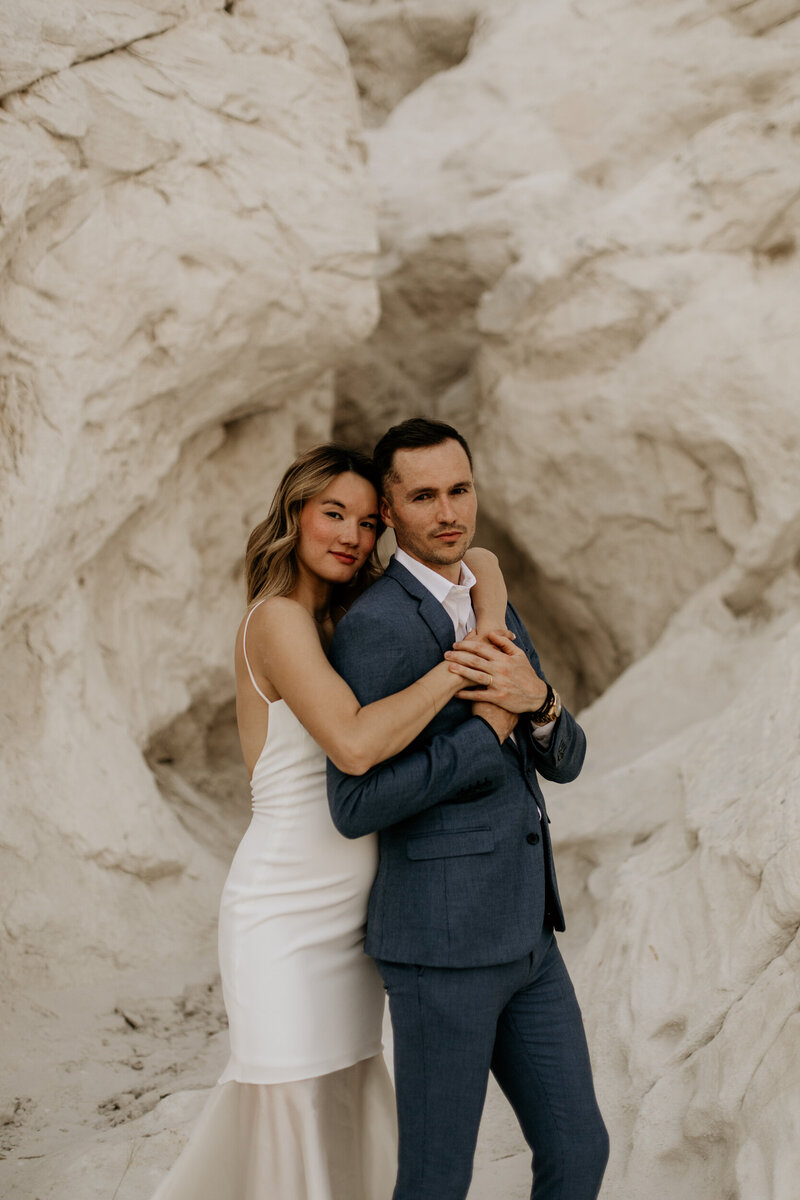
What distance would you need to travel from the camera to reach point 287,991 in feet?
7.04

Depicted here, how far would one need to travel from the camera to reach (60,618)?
4484mm

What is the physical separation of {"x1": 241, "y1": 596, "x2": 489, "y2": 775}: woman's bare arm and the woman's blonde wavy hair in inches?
6.8

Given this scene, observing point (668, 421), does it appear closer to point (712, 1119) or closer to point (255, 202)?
point (255, 202)

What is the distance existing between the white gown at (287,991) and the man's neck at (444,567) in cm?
42

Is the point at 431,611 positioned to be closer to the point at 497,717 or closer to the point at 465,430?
the point at 497,717

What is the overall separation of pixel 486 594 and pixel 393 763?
1.67 ft

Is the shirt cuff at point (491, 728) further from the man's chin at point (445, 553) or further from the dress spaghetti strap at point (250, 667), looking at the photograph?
the dress spaghetti strap at point (250, 667)

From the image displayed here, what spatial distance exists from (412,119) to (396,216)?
99 cm

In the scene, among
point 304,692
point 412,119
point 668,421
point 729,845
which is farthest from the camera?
point 412,119

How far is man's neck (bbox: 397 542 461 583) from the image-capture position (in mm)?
2191

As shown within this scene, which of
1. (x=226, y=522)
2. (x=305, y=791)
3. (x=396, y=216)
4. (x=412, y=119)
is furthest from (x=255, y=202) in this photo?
(x=305, y=791)

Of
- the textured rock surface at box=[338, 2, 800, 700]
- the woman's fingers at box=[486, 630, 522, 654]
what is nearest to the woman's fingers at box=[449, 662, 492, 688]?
the woman's fingers at box=[486, 630, 522, 654]

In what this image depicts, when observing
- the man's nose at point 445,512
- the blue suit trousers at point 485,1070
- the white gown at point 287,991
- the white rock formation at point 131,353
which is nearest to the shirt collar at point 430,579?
the man's nose at point 445,512

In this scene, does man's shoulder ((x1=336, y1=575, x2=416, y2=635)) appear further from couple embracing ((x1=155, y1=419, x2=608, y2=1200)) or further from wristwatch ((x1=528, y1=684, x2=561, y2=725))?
wristwatch ((x1=528, y1=684, x2=561, y2=725))
